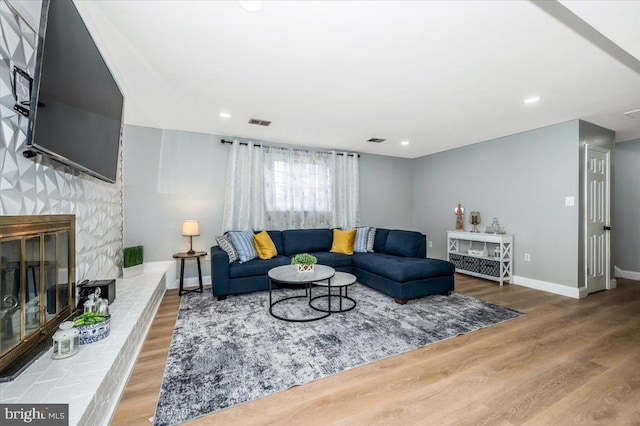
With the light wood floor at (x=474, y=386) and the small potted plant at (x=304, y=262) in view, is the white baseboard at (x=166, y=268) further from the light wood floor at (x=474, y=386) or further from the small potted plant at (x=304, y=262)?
the small potted plant at (x=304, y=262)

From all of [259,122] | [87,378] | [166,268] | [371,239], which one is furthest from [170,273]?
[371,239]

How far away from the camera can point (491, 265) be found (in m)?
4.26

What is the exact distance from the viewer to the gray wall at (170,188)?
379 cm

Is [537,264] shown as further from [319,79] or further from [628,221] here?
[319,79]

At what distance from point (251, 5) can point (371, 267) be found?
10.5 ft

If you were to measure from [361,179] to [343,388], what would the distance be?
4.29m

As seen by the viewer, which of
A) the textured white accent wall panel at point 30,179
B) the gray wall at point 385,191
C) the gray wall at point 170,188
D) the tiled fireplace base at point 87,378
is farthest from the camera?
the gray wall at point 385,191

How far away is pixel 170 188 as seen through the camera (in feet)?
13.1

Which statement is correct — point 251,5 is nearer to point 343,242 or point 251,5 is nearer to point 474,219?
point 343,242

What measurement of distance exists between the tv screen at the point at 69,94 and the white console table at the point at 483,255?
16.6ft

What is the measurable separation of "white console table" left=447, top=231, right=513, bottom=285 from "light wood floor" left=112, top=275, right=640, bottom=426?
1.58 meters

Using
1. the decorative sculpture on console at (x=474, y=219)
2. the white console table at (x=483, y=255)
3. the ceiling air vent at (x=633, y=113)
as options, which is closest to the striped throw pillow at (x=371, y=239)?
the white console table at (x=483, y=255)

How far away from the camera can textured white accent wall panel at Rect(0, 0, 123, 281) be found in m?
1.25

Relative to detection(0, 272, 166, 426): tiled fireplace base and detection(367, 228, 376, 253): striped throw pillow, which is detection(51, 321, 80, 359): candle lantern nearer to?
detection(0, 272, 166, 426): tiled fireplace base
